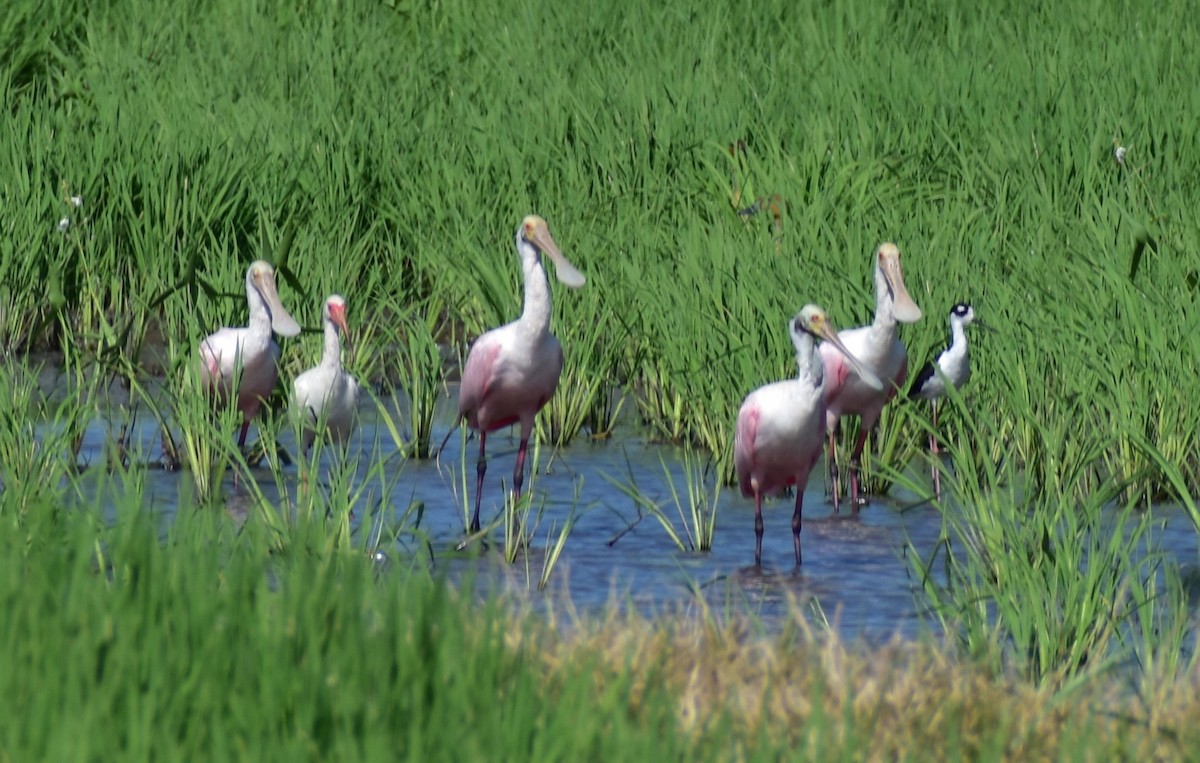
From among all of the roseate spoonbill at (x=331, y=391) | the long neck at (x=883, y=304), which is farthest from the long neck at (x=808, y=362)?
the roseate spoonbill at (x=331, y=391)

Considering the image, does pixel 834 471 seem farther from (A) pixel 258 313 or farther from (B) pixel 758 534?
(A) pixel 258 313

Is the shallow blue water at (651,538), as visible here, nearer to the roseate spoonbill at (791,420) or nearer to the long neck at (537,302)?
the roseate spoonbill at (791,420)

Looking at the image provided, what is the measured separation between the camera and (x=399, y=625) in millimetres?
3736

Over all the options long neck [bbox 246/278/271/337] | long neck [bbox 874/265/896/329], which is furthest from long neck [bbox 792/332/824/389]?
long neck [bbox 246/278/271/337]

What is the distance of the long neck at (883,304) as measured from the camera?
26.0ft

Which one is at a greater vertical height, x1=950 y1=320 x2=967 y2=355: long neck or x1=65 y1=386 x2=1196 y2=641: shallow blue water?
x1=950 y1=320 x2=967 y2=355: long neck

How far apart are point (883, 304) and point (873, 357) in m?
0.21

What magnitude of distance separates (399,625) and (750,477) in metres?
3.78

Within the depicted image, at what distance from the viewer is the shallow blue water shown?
6.45m

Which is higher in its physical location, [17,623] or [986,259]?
[986,259]

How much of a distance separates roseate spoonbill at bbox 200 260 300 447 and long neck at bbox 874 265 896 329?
2.14 meters

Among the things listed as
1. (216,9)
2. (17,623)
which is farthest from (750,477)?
(216,9)

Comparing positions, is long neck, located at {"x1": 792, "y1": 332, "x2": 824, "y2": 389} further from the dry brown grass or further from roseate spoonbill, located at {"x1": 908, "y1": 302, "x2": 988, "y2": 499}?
the dry brown grass

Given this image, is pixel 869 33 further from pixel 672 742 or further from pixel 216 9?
pixel 672 742
